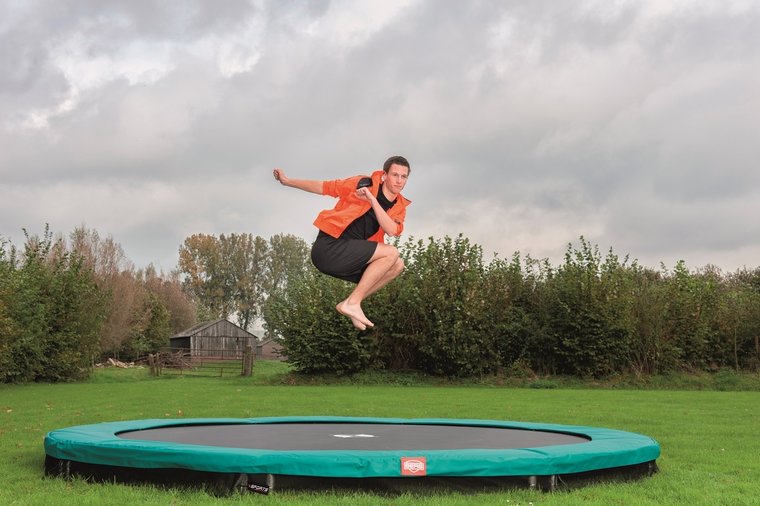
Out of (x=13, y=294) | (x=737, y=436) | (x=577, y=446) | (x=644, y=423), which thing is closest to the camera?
(x=577, y=446)

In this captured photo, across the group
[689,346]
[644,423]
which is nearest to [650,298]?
[689,346]

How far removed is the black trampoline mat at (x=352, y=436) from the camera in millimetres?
4410

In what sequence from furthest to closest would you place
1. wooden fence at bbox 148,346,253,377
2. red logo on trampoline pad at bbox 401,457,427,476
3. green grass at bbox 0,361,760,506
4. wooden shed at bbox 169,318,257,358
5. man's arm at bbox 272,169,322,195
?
wooden shed at bbox 169,318,257,358
wooden fence at bbox 148,346,253,377
man's arm at bbox 272,169,322,195
green grass at bbox 0,361,760,506
red logo on trampoline pad at bbox 401,457,427,476

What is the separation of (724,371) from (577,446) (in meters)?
14.1

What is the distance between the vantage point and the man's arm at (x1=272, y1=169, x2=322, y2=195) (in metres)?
4.03

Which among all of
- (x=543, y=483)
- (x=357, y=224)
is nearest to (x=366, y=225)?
(x=357, y=224)

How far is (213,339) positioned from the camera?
3919cm

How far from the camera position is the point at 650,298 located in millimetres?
16984

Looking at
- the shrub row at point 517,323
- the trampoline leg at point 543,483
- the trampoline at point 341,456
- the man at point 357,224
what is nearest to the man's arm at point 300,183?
the man at point 357,224

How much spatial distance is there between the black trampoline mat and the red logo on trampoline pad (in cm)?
69

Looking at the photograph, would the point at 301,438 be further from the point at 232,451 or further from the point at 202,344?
the point at 202,344

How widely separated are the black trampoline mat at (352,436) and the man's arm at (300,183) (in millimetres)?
1477

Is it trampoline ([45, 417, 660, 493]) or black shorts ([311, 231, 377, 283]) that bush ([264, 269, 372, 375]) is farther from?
black shorts ([311, 231, 377, 283])

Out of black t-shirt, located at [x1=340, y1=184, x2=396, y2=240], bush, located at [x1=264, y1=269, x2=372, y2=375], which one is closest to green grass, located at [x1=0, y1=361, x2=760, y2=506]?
bush, located at [x1=264, y1=269, x2=372, y2=375]
